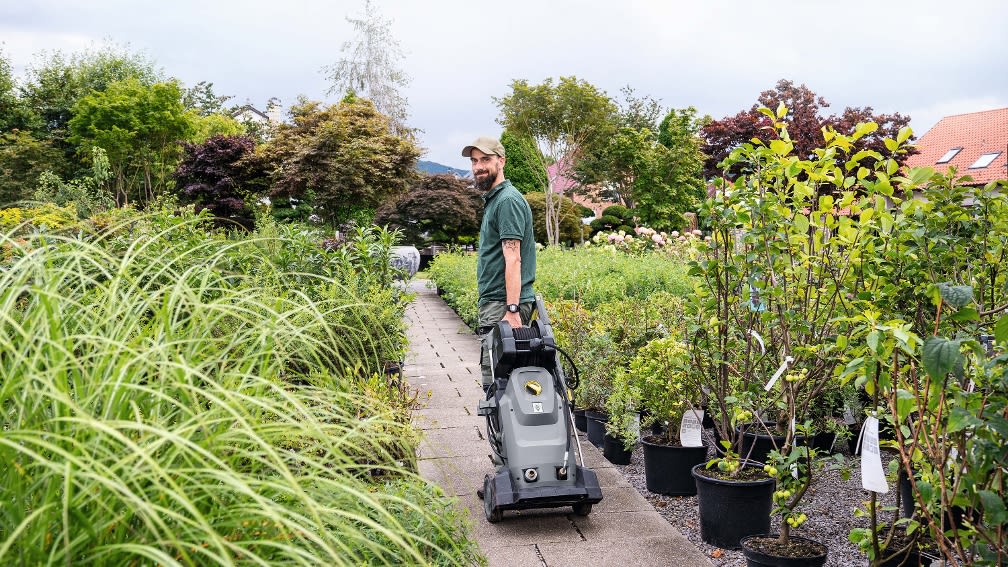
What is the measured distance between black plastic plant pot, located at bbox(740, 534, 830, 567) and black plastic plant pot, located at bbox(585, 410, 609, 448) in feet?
6.16

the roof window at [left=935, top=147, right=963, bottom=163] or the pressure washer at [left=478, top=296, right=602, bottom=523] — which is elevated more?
the roof window at [left=935, top=147, right=963, bottom=163]

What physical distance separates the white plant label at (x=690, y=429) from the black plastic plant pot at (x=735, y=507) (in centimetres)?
42

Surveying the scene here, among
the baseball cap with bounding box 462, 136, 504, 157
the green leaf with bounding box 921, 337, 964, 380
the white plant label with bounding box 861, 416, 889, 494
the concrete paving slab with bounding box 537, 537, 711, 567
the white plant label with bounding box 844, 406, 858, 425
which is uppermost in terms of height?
the baseball cap with bounding box 462, 136, 504, 157

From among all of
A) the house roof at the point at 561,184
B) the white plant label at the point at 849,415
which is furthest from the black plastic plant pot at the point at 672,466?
the house roof at the point at 561,184

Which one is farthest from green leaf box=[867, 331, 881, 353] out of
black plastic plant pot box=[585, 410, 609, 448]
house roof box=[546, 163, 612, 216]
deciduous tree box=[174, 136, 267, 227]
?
house roof box=[546, 163, 612, 216]

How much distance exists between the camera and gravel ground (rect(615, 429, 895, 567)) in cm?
325

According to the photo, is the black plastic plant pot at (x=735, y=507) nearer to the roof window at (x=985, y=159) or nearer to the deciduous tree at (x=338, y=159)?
the deciduous tree at (x=338, y=159)

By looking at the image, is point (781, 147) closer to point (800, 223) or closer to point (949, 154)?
point (800, 223)

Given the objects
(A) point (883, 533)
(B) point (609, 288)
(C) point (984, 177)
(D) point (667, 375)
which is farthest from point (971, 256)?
(C) point (984, 177)

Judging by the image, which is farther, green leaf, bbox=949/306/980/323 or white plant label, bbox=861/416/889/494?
white plant label, bbox=861/416/889/494

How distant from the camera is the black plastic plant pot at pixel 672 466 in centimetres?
395

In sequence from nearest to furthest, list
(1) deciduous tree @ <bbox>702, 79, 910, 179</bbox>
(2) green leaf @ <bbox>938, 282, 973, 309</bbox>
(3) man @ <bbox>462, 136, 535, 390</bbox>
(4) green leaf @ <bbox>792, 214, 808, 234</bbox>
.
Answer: (2) green leaf @ <bbox>938, 282, 973, 309</bbox> → (4) green leaf @ <bbox>792, 214, 808, 234</bbox> → (3) man @ <bbox>462, 136, 535, 390</bbox> → (1) deciduous tree @ <bbox>702, 79, 910, 179</bbox>

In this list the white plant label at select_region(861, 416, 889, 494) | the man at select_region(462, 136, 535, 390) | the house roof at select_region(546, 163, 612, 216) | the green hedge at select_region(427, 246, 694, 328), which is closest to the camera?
the white plant label at select_region(861, 416, 889, 494)

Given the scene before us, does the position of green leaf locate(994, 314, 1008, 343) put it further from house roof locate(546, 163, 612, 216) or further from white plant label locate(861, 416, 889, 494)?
house roof locate(546, 163, 612, 216)
